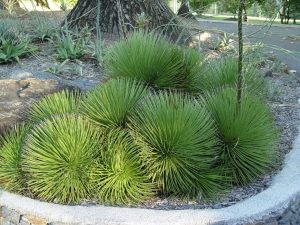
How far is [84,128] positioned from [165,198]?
795mm

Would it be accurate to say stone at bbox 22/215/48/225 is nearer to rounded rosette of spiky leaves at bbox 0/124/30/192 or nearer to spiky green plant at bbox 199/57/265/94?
rounded rosette of spiky leaves at bbox 0/124/30/192

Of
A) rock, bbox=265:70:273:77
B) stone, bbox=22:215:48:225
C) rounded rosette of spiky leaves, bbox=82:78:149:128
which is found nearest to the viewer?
stone, bbox=22:215:48:225

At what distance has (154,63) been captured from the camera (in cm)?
484

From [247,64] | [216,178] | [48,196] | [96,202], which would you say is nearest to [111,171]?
[96,202]

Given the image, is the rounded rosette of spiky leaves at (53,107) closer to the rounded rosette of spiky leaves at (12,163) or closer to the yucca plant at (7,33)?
the rounded rosette of spiky leaves at (12,163)

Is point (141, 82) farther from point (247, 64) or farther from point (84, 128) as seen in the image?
point (247, 64)

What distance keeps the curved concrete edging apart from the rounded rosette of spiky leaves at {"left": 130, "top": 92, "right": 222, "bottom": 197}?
1.35ft

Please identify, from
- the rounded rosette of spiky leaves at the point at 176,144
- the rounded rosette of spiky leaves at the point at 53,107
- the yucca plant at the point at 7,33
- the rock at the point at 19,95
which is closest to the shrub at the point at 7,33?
the yucca plant at the point at 7,33

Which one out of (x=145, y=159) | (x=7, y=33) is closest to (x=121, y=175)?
(x=145, y=159)

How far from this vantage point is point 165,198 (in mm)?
3941

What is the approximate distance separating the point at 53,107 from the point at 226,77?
1744mm

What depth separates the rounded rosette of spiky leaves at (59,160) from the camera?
12.3 ft

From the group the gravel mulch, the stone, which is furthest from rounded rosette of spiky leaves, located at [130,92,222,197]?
the stone

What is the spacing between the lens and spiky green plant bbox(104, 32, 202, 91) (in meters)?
4.82
